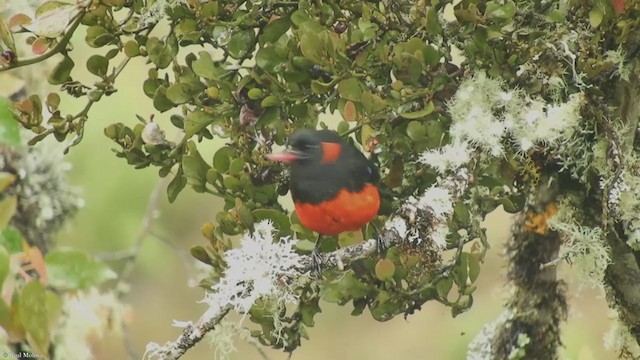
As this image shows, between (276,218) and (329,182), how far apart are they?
0.10 m

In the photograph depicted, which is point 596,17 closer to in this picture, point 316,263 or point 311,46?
point 311,46

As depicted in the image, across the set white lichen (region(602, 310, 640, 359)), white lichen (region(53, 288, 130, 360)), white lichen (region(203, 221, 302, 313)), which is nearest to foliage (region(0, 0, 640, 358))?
white lichen (region(203, 221, 302, 313))

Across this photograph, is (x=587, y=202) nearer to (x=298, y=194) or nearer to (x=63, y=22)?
(x=298, y=194)

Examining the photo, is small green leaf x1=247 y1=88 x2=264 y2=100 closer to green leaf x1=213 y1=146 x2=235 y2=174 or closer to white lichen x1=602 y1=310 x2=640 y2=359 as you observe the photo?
green leaf x1=213 y1=146 x2=235 y2=174

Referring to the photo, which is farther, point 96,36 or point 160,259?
point 160,259

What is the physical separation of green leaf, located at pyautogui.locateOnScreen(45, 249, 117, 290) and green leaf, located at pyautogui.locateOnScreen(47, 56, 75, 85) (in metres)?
0.61

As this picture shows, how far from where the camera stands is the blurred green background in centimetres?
364

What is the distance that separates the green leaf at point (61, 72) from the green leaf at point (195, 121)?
189mm

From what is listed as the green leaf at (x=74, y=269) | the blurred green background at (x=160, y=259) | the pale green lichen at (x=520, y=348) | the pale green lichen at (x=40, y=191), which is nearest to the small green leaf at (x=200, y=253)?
the green leaf at (x=74, y=269)

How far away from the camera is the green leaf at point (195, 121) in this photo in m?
1.33

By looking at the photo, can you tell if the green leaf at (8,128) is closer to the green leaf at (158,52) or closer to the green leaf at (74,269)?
the green leaf at (74,269)

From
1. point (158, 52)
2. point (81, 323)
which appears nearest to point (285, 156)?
point (158, 52)

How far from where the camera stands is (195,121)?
133 cm

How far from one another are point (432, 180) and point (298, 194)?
0.20 meters
